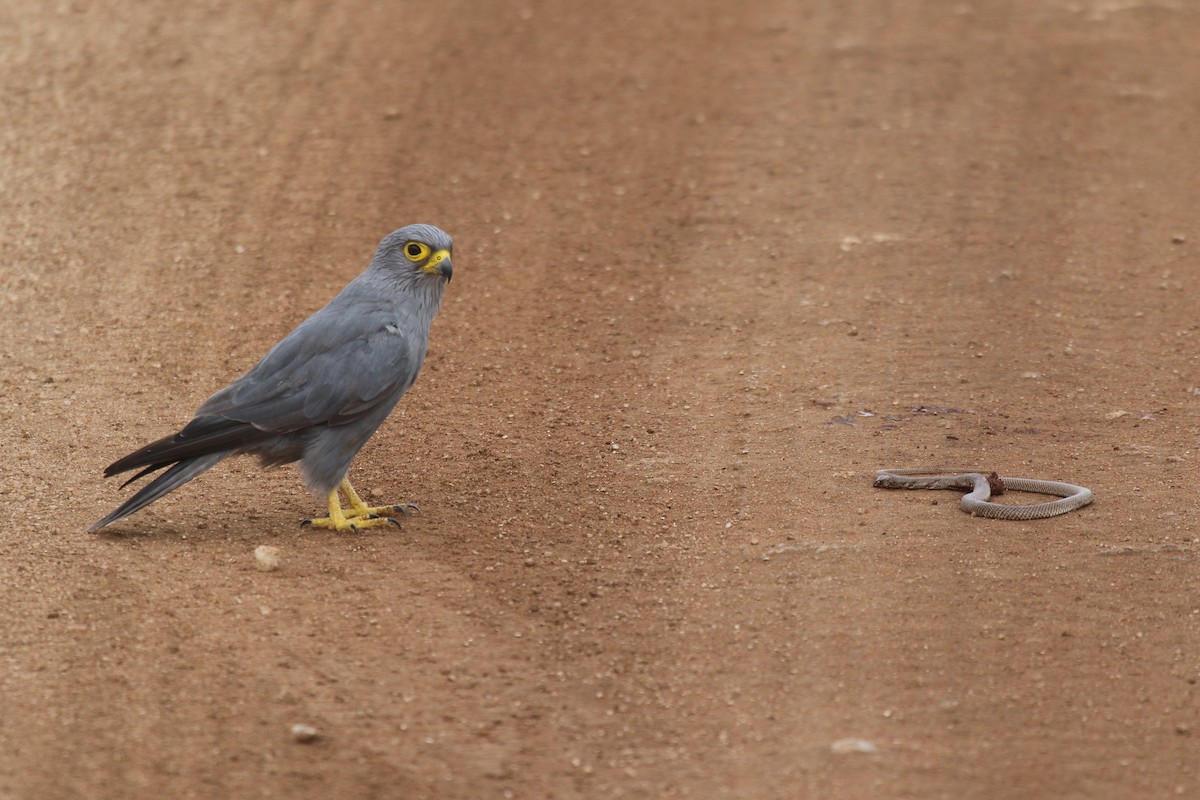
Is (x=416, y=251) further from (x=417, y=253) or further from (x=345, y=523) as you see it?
(x=345, y=523)

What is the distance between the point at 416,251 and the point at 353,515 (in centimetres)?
146

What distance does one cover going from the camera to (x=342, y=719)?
217 inches

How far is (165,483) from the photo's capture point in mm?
6805

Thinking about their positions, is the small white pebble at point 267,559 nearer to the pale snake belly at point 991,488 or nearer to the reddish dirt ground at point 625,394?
the reddish dirt ground at point 625,394

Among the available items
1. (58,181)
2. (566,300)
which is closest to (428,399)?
(566,300)

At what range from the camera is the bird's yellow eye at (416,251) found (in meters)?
7.30

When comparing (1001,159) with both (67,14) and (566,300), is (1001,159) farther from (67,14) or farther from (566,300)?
(67,14)

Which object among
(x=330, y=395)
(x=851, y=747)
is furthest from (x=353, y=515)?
(x=851, y=747)

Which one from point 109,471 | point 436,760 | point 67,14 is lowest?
point 436,760

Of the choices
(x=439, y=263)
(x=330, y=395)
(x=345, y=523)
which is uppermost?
(x=439, y=263)

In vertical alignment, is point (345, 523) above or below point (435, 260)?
below

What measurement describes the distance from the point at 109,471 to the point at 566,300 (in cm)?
449

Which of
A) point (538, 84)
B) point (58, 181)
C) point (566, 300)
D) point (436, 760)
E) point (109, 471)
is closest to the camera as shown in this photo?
point (436, 760)

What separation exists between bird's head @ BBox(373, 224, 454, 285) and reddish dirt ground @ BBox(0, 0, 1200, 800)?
1.29 m
